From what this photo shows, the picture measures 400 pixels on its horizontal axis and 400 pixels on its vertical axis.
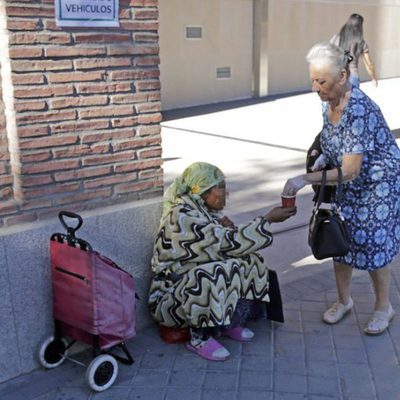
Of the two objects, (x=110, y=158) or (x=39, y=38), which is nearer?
(x=39, y=38)

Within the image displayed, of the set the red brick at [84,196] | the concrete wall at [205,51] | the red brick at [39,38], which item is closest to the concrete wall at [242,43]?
the concrete wall at [205,51]

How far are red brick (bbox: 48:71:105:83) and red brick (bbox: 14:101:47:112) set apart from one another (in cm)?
13

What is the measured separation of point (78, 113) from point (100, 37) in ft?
1.34

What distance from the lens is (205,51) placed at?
45.8 ft

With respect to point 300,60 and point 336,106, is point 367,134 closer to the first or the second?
point 336,106

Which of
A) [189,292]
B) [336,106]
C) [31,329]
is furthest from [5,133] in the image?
[336,106]

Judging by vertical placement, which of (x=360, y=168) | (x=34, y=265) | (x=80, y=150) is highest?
(x=80, y=150)

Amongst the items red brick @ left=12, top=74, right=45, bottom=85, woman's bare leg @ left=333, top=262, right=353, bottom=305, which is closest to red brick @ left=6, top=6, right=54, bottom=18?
red brick @ left=12, top=74, right=45, bottom=85

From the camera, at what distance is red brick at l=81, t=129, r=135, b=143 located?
337cm

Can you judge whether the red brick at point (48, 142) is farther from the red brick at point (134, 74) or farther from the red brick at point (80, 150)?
the red brick at point (134, 74)

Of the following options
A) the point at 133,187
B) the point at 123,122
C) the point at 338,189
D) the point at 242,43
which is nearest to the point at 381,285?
the point at 338,189

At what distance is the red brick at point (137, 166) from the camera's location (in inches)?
140

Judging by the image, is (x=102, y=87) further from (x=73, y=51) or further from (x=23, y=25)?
(x=23, y=25)

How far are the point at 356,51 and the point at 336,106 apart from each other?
16.8 feet
